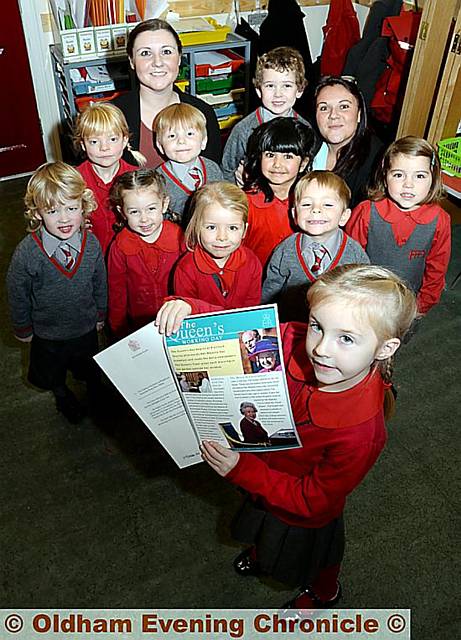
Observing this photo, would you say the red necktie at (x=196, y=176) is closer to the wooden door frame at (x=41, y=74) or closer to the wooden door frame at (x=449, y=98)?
the wooden door frame at (x=449, y=98)

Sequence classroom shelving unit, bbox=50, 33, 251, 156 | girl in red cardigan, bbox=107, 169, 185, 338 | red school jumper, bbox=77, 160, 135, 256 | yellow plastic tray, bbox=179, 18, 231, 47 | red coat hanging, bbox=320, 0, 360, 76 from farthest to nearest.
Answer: red coat hanging, bbox=320, 0, 360, 76 → yellow plastic tray, bbox=179, 18, 231, 47 → classroom shelving unit, bbox=50, 33, 251, 156 → red school jumper, bbox=77, 160, 135, 256 → girl in red cardigan, bbox=107, 169, 185, 338

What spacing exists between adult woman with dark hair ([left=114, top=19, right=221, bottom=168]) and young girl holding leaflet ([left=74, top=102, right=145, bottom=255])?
0.14 metres

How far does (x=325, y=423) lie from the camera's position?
1.23 metres

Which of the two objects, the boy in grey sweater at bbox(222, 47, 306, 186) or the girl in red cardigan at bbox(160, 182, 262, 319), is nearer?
the girl in red cardigan at bbox(160, 182, 262, 319)

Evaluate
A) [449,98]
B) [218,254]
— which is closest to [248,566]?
[218,254]

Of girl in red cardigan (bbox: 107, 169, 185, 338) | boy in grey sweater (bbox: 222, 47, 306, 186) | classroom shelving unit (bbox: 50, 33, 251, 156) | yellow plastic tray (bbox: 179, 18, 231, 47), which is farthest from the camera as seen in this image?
yellow plastic tray (bbox: 179, 18, 231, 47)

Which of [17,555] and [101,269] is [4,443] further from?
[101,269]

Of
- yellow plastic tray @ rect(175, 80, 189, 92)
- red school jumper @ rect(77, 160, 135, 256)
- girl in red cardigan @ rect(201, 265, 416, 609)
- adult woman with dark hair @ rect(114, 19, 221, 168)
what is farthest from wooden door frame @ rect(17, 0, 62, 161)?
girl in red cardigan @ rect(201, 265, 416, 609)

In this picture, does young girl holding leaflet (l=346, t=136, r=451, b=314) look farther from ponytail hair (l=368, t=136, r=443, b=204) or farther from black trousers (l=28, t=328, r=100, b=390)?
black trousers (l=28, t=328, r=100, b=390)

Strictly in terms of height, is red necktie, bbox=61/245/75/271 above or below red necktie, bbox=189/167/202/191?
below

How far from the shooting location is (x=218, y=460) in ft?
4.42

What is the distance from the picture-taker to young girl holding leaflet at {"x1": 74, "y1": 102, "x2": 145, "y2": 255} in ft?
6.74

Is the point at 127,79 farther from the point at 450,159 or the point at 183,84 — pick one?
the point at 450,159

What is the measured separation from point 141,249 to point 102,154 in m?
0.40
